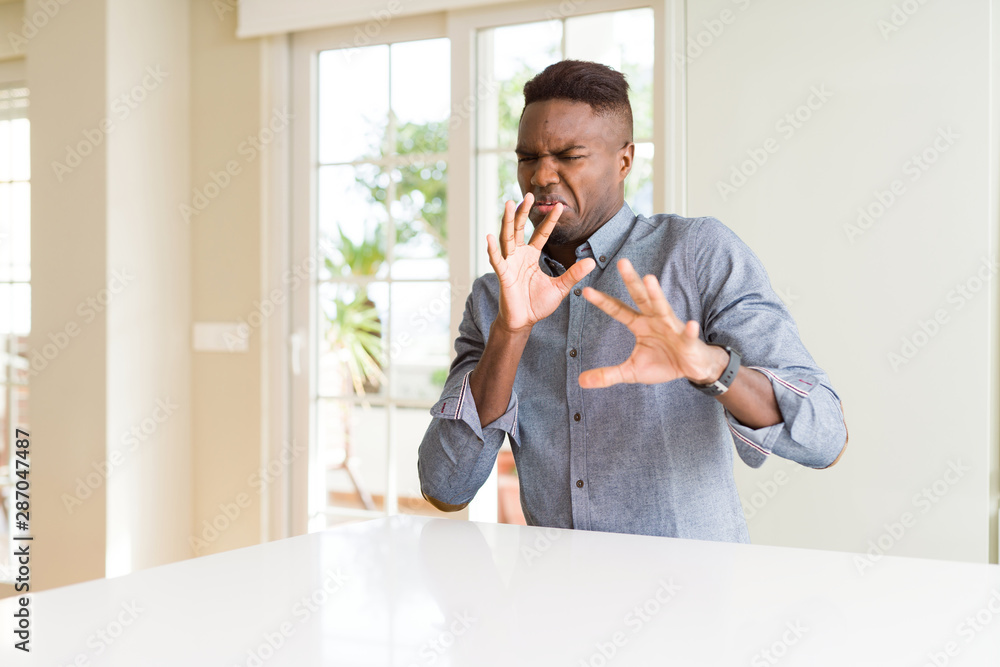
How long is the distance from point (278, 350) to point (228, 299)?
29cm

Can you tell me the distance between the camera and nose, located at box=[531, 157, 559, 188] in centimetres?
141

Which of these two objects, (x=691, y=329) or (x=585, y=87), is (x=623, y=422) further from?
(x=585, y=87)

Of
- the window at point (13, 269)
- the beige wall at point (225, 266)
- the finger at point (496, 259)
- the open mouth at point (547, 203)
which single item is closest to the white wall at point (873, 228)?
the open mouth at point (547, 203)

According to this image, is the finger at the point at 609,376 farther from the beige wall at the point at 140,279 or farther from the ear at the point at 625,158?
the beige wall at the point at 140,279

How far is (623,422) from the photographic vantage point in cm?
137

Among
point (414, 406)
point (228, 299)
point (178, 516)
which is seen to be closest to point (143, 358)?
point (228, 299)

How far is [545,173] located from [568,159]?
47 millimetres

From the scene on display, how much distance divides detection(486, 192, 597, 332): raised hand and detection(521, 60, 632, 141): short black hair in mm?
247

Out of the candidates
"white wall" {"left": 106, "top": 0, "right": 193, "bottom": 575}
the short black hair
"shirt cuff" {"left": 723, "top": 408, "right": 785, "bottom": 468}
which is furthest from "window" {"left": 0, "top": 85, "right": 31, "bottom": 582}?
"shirt cuff" {"left": 723, "top": 408, "right": 785, "bottom": 468}

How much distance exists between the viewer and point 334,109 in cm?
329

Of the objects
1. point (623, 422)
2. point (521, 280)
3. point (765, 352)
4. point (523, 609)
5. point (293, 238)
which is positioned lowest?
point (523, 609)

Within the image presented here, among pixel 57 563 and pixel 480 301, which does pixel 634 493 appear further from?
pixel 57 563

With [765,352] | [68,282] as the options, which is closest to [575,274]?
[765,352]

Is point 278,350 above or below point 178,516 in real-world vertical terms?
above
